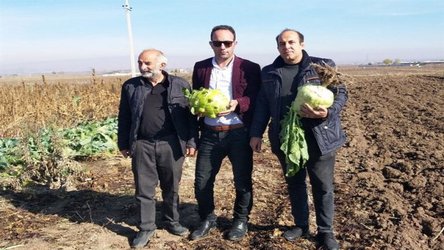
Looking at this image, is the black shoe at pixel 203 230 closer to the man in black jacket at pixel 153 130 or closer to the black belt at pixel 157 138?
the man in black jacket at pixel 153 130

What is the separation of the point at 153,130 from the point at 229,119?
748 mm

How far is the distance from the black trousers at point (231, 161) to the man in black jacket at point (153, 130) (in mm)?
170

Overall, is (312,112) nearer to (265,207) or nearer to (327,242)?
(327,242)

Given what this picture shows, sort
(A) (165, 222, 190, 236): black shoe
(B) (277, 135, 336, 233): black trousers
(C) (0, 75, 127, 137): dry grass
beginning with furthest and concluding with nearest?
(C) (0, 75, 127, 137): dry grass
(A) (165, 222, 190, 236): black shoe
(B) (277, 135, 336, 233): black trousers

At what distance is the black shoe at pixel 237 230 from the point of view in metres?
4.28

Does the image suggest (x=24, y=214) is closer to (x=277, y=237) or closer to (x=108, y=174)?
(x=108, y=174)

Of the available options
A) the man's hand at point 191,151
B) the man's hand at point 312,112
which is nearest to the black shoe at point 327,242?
the man's hand at point 312,112

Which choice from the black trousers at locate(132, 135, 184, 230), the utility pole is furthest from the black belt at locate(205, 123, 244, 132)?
the utility pole

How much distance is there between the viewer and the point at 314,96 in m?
3.47

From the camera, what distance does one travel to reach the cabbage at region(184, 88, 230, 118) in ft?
12.4

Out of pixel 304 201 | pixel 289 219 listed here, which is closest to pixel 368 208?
pixel 289 219

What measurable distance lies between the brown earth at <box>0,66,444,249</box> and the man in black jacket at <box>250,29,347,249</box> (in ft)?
1.36

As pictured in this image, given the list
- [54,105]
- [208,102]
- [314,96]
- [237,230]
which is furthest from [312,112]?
[54,105]

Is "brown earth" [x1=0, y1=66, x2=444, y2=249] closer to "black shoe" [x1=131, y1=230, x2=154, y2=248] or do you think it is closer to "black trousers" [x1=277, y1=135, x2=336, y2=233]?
"black shoe" [x1=131, y1=230, x2=154, y2=248]
